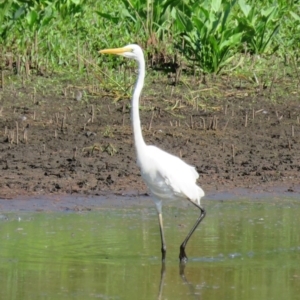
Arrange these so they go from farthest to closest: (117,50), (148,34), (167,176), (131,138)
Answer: (148,34), (131,138), (117,50), (167,176)

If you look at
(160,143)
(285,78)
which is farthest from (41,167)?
(285,78)

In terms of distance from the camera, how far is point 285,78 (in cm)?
1145

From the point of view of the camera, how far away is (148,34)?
11.6m

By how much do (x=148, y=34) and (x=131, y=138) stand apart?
98.6 inches

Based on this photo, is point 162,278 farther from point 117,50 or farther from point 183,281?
point 117,50

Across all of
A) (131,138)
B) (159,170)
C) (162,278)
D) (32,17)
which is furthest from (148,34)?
(162,278)

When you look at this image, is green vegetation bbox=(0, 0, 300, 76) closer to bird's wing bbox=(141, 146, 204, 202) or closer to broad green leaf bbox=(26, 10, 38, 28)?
broad green leaf bbox=(26, 10, 38, 28)

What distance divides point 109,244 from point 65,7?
6.25 meters

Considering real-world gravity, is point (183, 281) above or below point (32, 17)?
below

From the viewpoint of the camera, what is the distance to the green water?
5.66 m

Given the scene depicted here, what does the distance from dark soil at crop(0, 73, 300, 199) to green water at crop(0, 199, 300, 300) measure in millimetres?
725

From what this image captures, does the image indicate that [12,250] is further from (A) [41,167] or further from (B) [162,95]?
(B) [162,95]

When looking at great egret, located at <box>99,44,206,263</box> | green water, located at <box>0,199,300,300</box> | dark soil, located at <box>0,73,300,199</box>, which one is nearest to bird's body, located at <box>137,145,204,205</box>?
great egret, located at <box>99,44,206,263</box>

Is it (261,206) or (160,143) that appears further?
(160,143)
